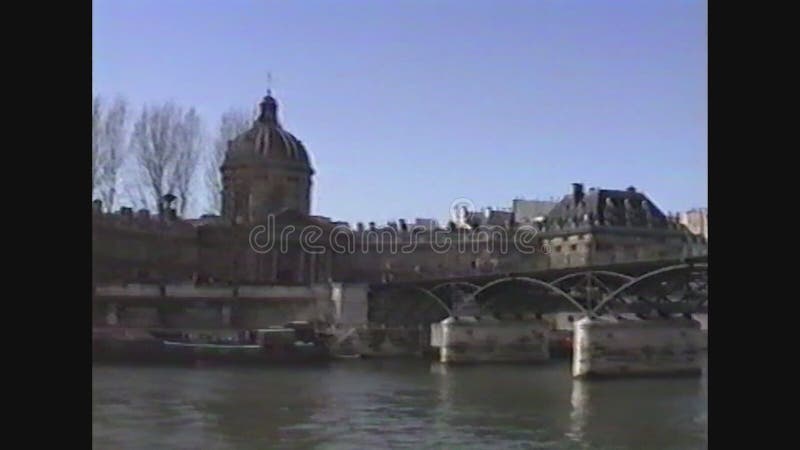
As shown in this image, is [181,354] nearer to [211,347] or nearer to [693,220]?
[211,347]

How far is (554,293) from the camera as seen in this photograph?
31.1 metres

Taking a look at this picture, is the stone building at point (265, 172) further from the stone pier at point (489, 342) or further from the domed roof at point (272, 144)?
the stone pier at point (489, 342)

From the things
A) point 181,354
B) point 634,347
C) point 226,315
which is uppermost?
point 226,315

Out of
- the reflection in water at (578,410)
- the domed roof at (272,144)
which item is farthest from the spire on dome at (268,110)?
the reflection in water at (578,410)

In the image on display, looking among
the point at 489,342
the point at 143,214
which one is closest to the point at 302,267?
the point at 143,214

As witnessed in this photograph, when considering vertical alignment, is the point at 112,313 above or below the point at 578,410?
above

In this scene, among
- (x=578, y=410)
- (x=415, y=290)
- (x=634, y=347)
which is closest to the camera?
(x=578, y=410)

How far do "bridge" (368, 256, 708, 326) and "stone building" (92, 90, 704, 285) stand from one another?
67.3 inches

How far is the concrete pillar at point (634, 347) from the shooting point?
1022 inches

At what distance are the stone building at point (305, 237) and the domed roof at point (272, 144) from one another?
0.06 m

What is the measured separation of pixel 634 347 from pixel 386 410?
1044cm

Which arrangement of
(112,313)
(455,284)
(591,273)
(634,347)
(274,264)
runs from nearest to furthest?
(634,347) < (591,273) < (455,284) < (112,313) < (274,264)
